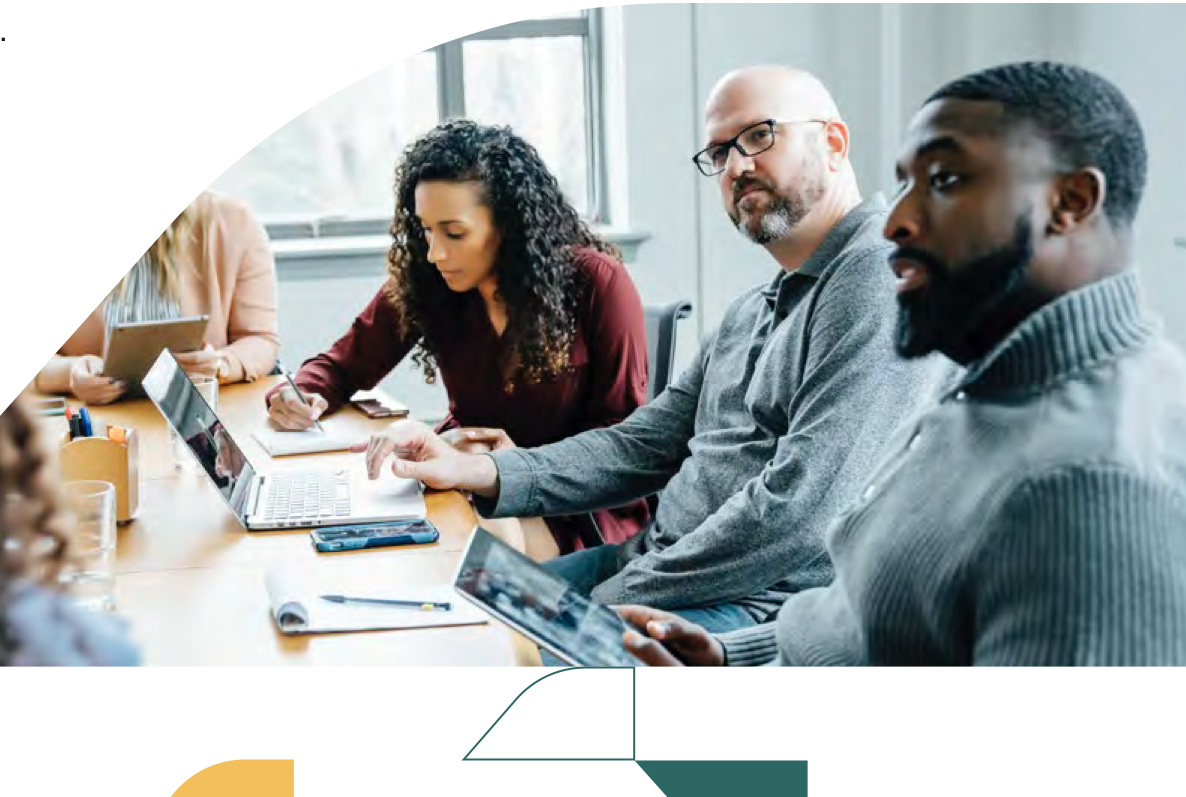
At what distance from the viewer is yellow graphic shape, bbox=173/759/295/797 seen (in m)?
1.13

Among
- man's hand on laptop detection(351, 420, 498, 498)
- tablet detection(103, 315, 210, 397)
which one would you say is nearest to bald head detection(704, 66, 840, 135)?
man's hand on laptop detection(351, 420, 498, 498)

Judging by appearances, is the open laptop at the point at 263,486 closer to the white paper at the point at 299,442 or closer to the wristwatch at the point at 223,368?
the white paper at the point at 299,442

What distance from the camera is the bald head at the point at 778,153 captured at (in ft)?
4.56

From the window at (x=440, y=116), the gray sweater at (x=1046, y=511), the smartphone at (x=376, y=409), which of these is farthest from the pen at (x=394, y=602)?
the window at (x=440, y=116)

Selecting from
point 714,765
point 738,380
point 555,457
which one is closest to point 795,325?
point 738,380

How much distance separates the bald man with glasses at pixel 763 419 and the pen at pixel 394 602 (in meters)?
0.34

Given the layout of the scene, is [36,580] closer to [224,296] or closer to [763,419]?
[763,419]

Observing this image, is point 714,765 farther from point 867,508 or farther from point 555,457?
point 555,457

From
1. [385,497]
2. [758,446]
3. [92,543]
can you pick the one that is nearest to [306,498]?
[385,497]

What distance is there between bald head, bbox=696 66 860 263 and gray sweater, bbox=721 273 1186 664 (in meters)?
0.50

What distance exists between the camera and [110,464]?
A: 4.77ft

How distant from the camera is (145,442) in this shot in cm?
192

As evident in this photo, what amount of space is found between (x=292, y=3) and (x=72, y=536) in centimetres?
Answer: 49

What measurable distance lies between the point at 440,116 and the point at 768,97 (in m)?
0.96
